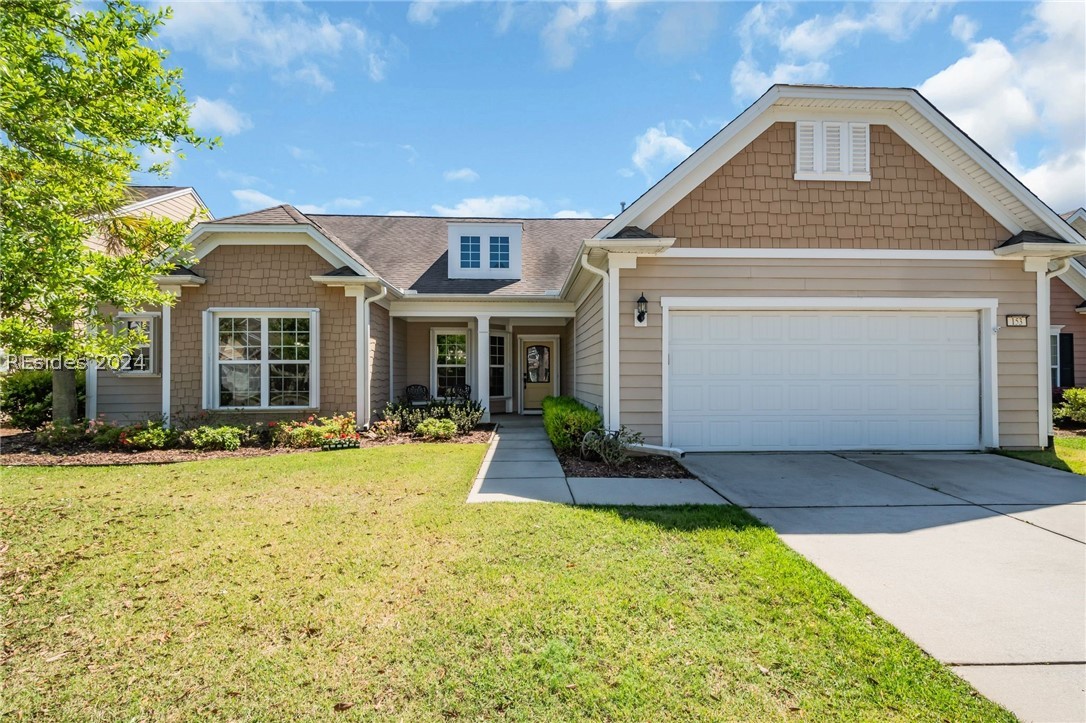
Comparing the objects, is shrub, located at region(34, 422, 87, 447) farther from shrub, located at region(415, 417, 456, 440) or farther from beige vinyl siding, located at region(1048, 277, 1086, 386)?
beige vinyl siding, located at region(1048, 277, 1086, 386)

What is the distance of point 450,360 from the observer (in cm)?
1368

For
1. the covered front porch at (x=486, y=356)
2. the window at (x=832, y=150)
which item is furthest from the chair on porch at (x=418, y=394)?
the window at (x=832, y=150)

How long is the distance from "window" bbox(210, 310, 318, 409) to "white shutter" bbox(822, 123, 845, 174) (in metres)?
9.57

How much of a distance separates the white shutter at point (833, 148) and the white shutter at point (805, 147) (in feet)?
0.60

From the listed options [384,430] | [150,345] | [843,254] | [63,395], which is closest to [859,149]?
[843,254]

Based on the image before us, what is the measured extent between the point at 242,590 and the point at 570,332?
10.7 metres

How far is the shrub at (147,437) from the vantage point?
8.26 m

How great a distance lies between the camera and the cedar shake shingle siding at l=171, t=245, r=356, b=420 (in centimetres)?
944

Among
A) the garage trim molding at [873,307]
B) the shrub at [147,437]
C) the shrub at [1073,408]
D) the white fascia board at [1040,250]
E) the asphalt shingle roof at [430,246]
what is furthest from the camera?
the asphalt shingle roof at [430,246]

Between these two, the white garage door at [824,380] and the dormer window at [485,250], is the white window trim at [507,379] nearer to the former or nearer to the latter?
the dormer window at [485,250]

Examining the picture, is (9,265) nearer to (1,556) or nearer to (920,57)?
(1,556)

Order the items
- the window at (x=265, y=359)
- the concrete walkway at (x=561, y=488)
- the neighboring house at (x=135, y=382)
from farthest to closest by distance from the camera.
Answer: the neighboring house at (x=135, y=382) < the window at (x=265, y=359) < the concrete walkway at (x=561, y=488)

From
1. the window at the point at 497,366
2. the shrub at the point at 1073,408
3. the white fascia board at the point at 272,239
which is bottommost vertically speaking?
the shrub at the point at 1073,408

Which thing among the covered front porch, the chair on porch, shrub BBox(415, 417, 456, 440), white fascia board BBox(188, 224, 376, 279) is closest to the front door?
the covered front porch
